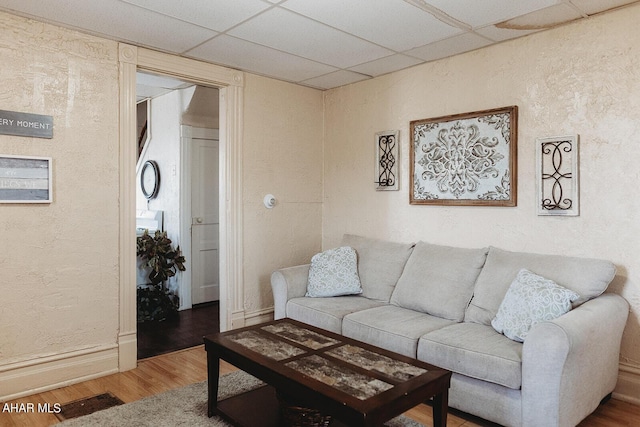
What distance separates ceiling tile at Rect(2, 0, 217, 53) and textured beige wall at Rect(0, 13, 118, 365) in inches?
6.1

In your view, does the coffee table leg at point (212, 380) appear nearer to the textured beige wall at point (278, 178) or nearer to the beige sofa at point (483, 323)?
the beige sofa at point (483, 323)

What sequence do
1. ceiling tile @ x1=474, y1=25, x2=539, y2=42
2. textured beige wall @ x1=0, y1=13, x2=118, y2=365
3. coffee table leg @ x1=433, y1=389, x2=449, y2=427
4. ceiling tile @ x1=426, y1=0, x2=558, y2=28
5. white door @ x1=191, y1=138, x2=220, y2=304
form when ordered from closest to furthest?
coffee table leg @ x1=433, y1=389, x2=449, y2=427
ceiling tile @ x1=426, y1=0, x2=558, y2=28
textured beige wall @ x1=0, y1=13, x2=118, y2=365
ceiling tile @ x1=474, y1=25, x2=539, y2=42
white door @ x1=191, y1=138, x2=220, y2=304

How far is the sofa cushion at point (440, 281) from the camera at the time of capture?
298 centimetres

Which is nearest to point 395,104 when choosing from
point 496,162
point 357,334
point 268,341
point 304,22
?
point 496,162

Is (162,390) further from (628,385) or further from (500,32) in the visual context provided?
(500,32)

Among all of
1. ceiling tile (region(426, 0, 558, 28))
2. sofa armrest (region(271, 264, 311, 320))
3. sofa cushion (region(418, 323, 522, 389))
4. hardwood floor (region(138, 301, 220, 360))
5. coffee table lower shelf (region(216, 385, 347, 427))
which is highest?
ceiling tile (region(426, 0, 558, 28))

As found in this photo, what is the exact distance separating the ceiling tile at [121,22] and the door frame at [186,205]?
173 cm

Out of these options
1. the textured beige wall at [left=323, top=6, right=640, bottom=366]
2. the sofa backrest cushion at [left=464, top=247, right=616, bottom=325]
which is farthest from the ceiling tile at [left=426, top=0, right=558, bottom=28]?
the sofa backrest cushion at [left=464, top=247, right=616, bottom=325]

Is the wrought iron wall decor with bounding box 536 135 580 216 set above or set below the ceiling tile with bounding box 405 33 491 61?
below

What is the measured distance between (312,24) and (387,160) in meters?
1.50

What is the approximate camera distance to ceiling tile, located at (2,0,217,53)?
101 inches

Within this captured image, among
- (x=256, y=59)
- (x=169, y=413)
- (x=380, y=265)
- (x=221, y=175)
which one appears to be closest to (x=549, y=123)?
(x=380, y=265)

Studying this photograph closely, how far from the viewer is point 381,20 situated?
9.09ft

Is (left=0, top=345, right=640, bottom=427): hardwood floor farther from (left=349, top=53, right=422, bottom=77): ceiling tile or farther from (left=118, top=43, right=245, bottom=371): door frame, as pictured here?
(left=349, top=53, right=422, bottom=77): ceiling tile
